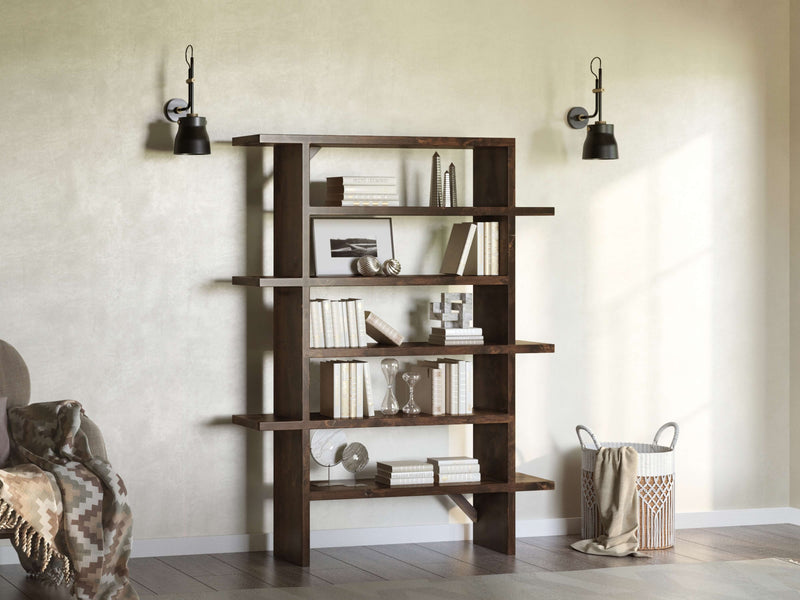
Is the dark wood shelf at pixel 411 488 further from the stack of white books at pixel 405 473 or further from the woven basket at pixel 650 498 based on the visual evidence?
the woven basket at pixel 650 498

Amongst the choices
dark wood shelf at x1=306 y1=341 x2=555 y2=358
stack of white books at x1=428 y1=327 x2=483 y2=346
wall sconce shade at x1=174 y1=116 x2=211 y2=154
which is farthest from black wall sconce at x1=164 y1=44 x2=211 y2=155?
stack of white books at x1=428 y1=327 x2=483 y2=346

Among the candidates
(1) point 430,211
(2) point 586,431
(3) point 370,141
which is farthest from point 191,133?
(2) point 586,431

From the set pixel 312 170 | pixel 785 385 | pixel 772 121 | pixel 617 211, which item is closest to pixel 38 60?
pixel 312 170

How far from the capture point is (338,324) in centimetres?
464

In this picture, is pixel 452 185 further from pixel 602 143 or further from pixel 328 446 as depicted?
pixel 328 446

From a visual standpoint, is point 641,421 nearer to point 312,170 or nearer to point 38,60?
point 312,170

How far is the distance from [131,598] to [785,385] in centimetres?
331

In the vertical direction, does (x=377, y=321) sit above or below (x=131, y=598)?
above

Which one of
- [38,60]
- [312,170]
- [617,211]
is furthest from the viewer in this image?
[617,211]

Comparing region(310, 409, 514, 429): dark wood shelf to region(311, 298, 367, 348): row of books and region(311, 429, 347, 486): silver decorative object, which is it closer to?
region(311, 429, 347, 486): silver decorative object

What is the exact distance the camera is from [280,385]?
4750 millimetres

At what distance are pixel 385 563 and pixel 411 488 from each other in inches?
12.5

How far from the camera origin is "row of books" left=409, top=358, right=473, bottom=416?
4785mm

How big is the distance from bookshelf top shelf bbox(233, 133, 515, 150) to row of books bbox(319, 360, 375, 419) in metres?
0.89
